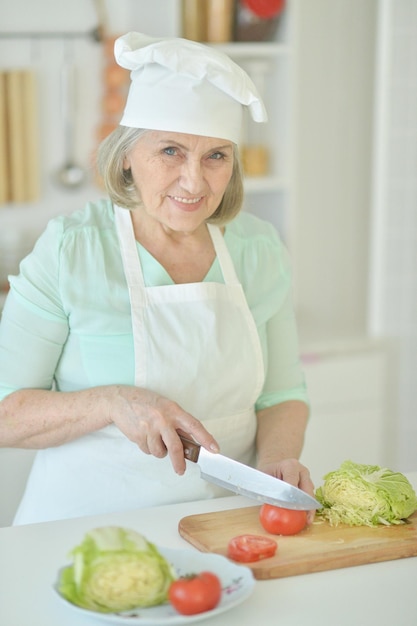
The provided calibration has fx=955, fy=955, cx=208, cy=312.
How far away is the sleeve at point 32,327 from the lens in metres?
1.67

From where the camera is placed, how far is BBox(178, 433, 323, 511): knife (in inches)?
58.1

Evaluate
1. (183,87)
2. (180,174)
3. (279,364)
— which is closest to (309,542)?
(279,364)

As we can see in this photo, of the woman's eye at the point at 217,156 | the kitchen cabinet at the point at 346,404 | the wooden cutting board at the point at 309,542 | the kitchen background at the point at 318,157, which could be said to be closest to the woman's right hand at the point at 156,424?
the wooden cutting board at the point at 309,542

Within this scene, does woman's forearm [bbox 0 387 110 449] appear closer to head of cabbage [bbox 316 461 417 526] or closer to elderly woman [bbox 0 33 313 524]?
elderly woman [bbox 0 33 313 524]

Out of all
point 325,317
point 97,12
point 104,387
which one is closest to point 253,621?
point 104,387

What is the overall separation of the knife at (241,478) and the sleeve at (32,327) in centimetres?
31

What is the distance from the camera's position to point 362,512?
1495 millimetres

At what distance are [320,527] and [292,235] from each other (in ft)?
6.22

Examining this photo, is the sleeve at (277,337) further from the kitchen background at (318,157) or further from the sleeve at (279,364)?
the kitchen background at (318,157)

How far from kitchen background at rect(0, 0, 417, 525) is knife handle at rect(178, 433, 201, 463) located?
5.05 feet

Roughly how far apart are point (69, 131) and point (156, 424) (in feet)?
5.90

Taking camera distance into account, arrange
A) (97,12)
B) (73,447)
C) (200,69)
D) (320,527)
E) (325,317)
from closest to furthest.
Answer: (320,527)
(200,69)
(73,447)
(97,12)
(325,317)

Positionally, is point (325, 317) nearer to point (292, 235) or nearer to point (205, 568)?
point (292, 235)

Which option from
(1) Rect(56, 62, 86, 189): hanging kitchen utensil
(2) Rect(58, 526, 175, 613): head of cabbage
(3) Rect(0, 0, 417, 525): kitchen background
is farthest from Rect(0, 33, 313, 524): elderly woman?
(1) Rect(56, 62, 86, 189): hanging kitchen utensil
